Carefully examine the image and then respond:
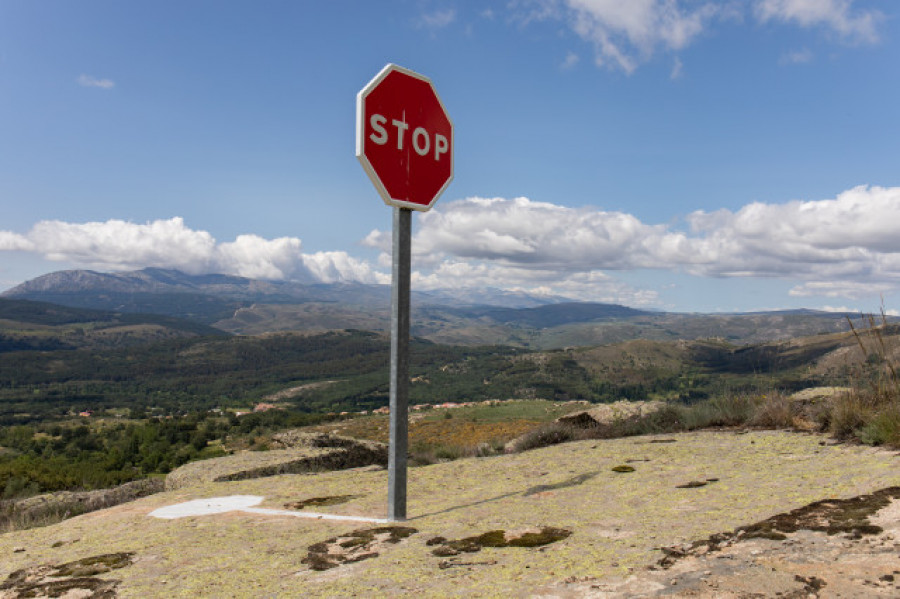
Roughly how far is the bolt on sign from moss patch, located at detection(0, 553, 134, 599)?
2328mm

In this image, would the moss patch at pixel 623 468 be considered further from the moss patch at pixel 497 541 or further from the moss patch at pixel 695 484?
the moss patch at pixel 497 541

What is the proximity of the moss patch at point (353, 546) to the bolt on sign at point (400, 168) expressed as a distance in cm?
63

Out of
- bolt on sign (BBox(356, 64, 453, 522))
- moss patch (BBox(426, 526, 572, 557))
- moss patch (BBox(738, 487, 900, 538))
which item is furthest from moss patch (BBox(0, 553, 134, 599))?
moss patch (BBox(738, 487, 900, 538))

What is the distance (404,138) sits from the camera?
564 cm

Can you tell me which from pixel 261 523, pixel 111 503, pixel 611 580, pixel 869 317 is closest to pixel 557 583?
pixel 611 580

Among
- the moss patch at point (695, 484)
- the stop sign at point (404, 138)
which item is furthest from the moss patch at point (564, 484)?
the stop sign at point (404, 138)

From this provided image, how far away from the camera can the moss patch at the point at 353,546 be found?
143 inches

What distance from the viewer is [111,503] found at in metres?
A: 8.47

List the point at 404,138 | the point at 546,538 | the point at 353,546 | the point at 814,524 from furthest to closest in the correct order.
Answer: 1. the point at 404,138
2. the point at 353,546
3. the point at 546,538
4. the point at 814,524

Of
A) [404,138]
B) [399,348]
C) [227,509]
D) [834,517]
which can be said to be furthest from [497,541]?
[404,138]

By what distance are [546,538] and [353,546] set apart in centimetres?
151

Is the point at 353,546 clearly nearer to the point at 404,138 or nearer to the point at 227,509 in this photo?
the point at 227,509

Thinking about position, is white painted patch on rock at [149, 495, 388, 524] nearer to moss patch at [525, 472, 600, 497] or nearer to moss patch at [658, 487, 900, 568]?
A: moss patch at [525, 472, 600, 497]

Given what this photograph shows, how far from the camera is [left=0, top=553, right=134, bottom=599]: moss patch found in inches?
135
